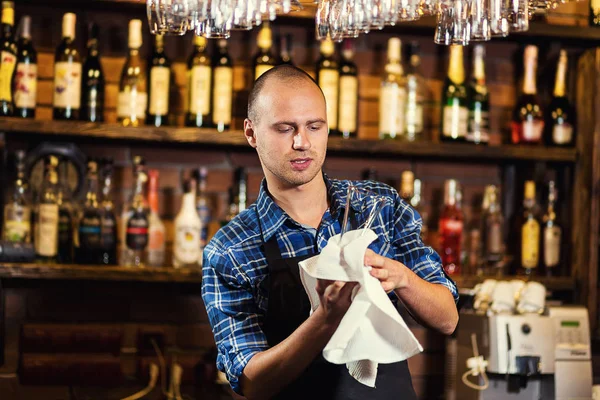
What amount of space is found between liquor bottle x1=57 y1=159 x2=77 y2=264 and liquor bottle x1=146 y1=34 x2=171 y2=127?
0.30 metres

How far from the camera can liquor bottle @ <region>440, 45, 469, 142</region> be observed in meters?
2.68

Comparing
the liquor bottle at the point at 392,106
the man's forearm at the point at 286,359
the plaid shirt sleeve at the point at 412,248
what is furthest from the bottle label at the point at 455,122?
the man's forearm at the point at 286,359

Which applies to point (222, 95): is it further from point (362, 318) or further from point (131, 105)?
point (362, 318)

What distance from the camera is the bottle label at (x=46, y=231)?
2.47m

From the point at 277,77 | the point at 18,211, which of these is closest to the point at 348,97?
the point at 18,211

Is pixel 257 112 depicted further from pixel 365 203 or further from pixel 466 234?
pixel 466 234

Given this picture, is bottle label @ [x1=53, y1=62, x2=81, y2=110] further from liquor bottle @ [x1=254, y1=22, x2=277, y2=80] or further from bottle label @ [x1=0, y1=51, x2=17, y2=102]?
liquor bottle @ [x1=254, y1=22, x2=277, y2=80]

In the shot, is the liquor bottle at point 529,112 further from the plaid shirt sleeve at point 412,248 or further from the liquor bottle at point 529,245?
the plaid shirt sleeve at point 412,248

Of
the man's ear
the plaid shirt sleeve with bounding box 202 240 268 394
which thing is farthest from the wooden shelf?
the plaid shirt sleeve with bounding box 202 240 268 394

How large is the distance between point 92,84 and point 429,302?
1.56 meters

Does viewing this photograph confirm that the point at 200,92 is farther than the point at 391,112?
No

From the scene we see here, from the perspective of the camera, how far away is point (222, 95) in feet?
8.38

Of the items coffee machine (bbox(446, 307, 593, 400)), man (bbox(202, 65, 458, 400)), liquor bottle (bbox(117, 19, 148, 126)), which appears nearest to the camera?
man (bbox(202, 65, 458, 400))

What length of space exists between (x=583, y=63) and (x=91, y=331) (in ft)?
5.65
